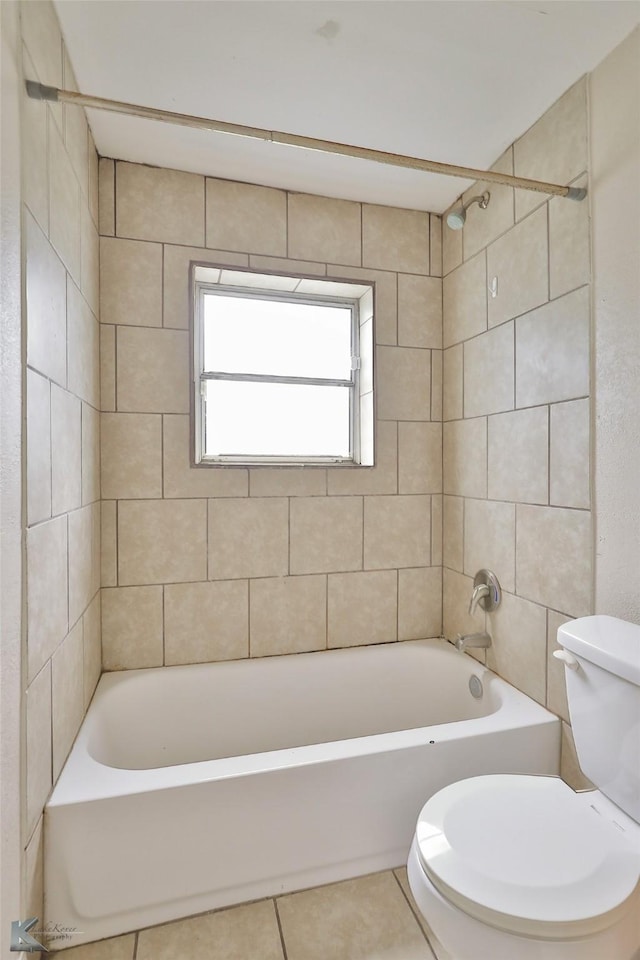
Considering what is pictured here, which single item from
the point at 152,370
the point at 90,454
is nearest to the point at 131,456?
the point at 90,454

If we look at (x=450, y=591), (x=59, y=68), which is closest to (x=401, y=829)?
(x=450, y=591)

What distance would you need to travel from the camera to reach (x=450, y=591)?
2145mm

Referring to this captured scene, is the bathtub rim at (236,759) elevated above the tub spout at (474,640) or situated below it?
below

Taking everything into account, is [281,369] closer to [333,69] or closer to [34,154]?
[333,69]

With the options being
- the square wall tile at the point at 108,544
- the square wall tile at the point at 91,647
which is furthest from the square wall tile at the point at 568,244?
the square wall tile at the point at 91,647

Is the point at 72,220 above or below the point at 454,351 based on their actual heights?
above

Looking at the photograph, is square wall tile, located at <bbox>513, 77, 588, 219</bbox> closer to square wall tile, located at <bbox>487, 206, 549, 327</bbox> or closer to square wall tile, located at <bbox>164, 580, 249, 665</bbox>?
square wall tile, located at <bbox>487, 206, 549, 327</bbox>

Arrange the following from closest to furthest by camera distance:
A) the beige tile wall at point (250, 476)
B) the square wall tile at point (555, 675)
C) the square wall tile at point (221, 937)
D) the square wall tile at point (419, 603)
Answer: the square wall tile at point (221, 937), the square wall tile at point (555, 675), the beige tile wall at point (250, 476), the square wall tile at point (419, 603)

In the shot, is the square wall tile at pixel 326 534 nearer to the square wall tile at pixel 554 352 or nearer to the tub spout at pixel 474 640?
the tub spout at pixel 474 640

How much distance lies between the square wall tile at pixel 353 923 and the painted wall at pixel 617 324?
1.02 m

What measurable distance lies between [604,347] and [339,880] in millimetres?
1726

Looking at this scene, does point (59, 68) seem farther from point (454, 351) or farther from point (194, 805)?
point (194, 805)

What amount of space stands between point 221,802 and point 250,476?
1.12 metres

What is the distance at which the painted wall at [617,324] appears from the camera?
4.12ft
